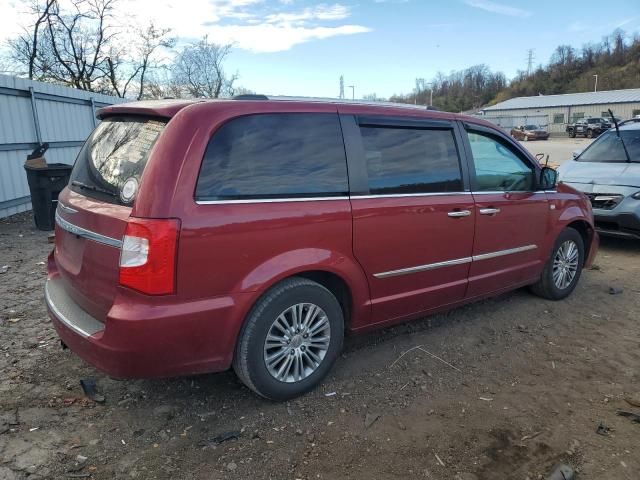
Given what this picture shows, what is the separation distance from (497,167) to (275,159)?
223 centimetres

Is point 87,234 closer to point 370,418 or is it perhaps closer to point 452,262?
point 370,418

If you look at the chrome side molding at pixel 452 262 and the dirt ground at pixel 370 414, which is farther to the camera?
the chrome side molding at pixel 452 262

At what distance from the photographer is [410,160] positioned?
3623mm

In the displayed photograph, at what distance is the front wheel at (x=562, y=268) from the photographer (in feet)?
16.2

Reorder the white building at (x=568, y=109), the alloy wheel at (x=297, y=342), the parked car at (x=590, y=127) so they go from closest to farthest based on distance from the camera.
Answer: the alloy wheel at (x=297, y=342) < the parked car at (x=590, y=127) < the white building at (x=568, y=109)

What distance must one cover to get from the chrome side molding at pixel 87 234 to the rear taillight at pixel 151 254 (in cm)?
11

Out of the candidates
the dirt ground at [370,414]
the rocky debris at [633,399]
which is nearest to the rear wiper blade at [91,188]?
the dirt ground at [370,414]

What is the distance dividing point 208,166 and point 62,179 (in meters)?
6.50

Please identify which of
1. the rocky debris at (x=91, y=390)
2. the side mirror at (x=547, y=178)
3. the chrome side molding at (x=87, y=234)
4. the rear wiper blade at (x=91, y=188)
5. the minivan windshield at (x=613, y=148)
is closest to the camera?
the chrome side molding at (x=87, y=234)

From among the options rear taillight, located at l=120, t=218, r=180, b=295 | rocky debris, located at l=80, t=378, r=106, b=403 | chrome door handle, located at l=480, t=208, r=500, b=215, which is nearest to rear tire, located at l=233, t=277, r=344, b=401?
rear taillight, located at l=120, t=218, r=180, b=295

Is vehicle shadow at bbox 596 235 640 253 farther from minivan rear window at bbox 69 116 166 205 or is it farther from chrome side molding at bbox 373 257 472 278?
minivan rear window at bbox 69 116 166 205

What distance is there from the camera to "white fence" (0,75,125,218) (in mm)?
9250

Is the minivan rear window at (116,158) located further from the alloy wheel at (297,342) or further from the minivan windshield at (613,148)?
the minivan windshield at (613,148)

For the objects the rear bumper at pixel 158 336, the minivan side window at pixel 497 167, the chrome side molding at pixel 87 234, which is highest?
the minivan side window at pixel 497 167
